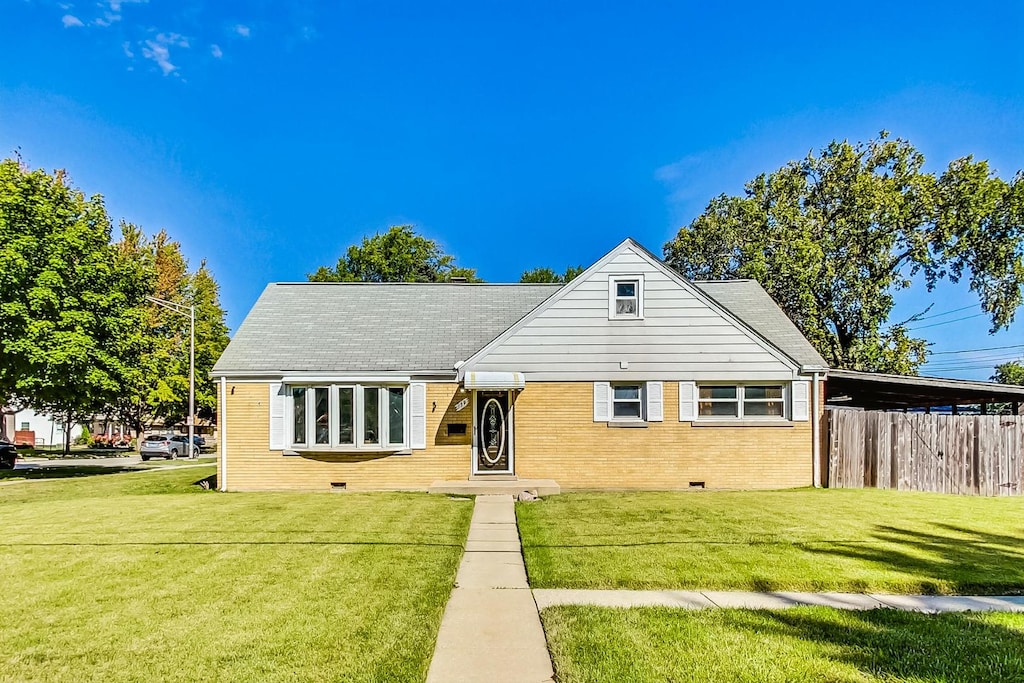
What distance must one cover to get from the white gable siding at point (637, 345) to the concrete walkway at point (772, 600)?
879 centimetres

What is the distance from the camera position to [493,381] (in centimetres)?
1387

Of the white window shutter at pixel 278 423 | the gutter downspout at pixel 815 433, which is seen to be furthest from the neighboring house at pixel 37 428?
the gutter downspout at pixel 815 433

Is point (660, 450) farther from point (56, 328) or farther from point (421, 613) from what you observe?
point (56, 328)

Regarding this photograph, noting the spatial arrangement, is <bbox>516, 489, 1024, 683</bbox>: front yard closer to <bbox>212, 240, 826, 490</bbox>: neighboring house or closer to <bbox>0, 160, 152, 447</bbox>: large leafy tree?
<bbox>212, 240, 826, 490</bbox>: neighboring house

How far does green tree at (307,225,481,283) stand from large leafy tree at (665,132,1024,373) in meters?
19.8

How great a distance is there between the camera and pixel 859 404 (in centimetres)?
2253

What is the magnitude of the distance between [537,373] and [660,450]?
11.7ft

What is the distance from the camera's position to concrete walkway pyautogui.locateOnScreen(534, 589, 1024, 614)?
5.62 meters

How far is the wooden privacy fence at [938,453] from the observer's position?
1366 cm

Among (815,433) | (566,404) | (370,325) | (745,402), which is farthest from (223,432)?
(815,433)

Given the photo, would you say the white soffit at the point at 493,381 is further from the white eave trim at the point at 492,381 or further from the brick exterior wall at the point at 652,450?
the brick exterior wall at the point at 652,450

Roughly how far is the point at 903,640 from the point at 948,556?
3653mm

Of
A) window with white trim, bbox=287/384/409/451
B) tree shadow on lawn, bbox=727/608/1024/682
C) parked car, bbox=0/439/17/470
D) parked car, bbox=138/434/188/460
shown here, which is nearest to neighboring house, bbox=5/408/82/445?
parked car, bbox=138/434/188/460

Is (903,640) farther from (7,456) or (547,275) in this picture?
(547,275)
